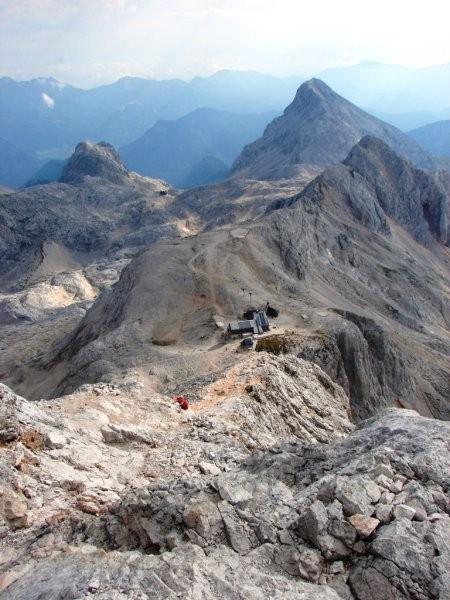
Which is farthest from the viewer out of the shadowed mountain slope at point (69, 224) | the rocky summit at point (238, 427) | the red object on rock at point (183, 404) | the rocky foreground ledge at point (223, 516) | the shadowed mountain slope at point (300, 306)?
the shadowed mountain slope at point (69, 224)

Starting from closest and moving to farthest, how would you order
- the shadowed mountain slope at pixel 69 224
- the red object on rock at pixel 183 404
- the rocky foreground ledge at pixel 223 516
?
the rocky foreground ledge at pixel 223 516, the red object on rock at pixel 183 404, the shadowed mountain slope at pixel 69 224

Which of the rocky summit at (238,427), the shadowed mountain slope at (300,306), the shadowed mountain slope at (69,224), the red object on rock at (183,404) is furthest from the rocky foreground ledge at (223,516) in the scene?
the shadowed mountain slope at (69,224)

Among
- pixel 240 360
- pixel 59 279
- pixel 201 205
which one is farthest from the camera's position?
pixel 201 205

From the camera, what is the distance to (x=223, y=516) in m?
13.9

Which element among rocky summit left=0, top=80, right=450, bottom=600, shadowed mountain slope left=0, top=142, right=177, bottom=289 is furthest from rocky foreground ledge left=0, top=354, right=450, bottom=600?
shadowed mountain slope left=0, top=142, right=177, bottom=289

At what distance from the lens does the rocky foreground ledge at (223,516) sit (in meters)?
11.8

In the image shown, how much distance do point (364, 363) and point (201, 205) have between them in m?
138

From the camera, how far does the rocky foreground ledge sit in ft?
38.6

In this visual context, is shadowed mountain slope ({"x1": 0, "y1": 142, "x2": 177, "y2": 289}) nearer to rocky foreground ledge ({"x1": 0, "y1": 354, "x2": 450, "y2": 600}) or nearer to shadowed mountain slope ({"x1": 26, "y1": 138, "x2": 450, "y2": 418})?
shadowed mountain slope ({"x1": 26, "y1": 138, "x2": 450, "y2": 418})

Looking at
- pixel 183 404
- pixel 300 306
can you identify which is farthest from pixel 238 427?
pixel 300 306

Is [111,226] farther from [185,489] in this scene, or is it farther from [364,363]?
[185,489]

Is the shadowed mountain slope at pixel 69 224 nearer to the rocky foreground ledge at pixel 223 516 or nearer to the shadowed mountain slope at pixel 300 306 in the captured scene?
the shadowed mountain slope at pixel 300 306

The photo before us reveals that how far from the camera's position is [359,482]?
1402cm

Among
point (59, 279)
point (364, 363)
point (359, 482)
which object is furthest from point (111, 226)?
point (359, 482)
